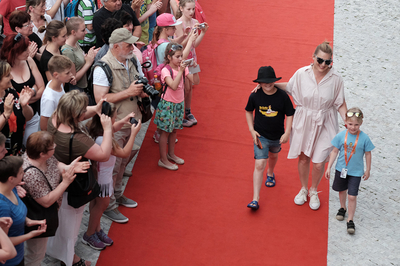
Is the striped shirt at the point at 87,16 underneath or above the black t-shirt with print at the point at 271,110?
above

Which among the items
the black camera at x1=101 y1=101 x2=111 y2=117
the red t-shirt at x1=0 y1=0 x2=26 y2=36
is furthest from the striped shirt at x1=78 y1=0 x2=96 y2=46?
the black camera at x1=101 y1=101 x2=111 y2=117

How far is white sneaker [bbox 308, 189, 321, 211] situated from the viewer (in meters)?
5.40

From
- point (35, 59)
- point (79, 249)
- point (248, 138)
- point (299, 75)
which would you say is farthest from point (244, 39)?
point (79, 249)

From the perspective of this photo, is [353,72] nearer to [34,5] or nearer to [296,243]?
[296,243]

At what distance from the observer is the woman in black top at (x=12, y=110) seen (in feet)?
13.0

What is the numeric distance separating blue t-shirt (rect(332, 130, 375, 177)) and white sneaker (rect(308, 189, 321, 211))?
65 centimetres

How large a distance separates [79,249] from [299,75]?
298cm

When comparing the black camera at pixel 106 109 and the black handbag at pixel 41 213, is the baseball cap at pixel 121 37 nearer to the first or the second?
the black camera at pixel 106 109

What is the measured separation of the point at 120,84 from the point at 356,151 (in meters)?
2.60

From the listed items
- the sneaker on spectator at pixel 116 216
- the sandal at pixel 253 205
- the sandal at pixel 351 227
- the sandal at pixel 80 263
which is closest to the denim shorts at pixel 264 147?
the sandal at pixel 253 205

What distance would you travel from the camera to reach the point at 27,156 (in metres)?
3.58

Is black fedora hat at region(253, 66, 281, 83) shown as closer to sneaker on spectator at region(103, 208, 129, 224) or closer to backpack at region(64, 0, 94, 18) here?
sneaker on spectator at region(103, 208, 129, 224)

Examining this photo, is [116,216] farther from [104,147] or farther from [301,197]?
[301,197]

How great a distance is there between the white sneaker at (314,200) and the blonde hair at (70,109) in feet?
9.89
